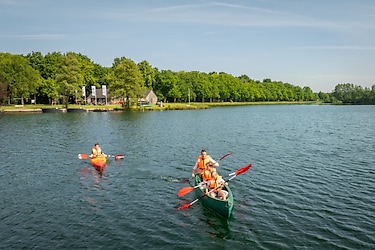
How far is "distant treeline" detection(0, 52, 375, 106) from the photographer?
97188mm

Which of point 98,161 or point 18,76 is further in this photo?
point 18,76

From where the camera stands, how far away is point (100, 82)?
436 ft

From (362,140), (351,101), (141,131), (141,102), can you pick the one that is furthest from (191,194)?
(351,101)

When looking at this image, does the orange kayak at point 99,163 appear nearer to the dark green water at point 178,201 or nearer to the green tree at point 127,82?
the dark green water at point 178,201

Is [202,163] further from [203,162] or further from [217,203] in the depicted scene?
[217,203]

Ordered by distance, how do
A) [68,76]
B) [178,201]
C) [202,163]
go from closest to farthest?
[178,201]
[202,163]
[68,76]

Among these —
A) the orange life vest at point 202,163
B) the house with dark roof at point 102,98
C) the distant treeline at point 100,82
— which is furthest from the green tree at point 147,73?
the orange life vest at point 202,163

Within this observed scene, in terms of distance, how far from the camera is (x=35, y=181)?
21891mm

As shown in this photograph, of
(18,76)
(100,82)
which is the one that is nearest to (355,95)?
(100,82)

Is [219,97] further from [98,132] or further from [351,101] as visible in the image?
[98,132]

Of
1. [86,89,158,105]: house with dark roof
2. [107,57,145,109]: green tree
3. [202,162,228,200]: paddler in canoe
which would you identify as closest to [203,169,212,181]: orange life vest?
[202,162,228,200]: paddler in canoe

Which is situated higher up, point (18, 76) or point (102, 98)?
point (18, 76)

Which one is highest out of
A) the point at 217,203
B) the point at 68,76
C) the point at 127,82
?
the point at 68,76

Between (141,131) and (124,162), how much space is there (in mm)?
21663
